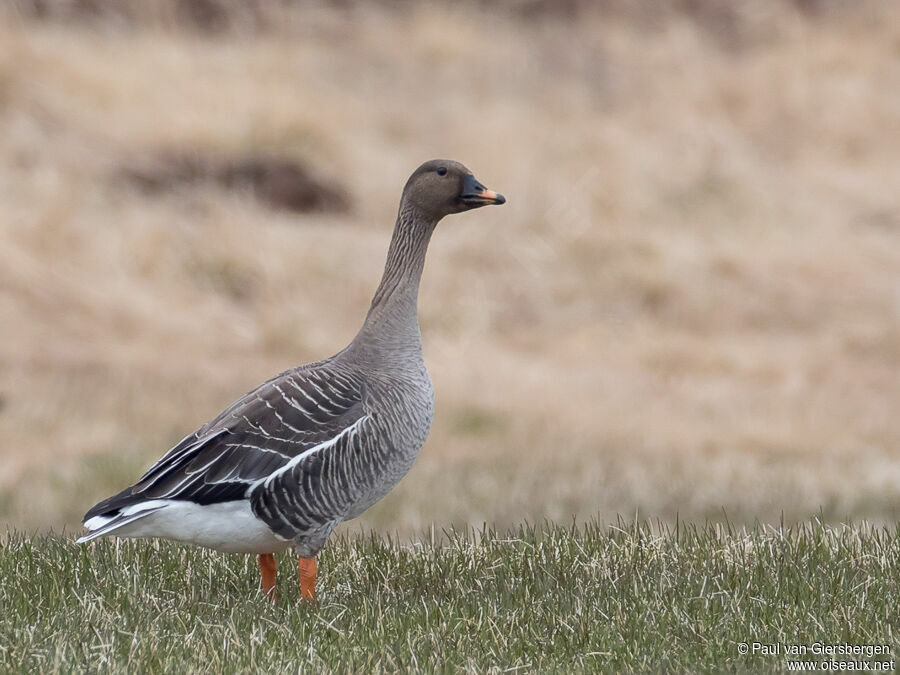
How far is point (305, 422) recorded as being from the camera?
19.9 feet

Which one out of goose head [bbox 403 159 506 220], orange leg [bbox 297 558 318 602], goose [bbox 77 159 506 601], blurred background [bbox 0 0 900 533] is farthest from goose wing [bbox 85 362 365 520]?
blurred background [bbox 0 0 900 533]

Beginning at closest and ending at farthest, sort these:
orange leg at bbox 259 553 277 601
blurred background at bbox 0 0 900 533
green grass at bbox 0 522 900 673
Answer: green grass at bbox 0 522 900 673, orange leg at bbox 259 553 277 601, blurred background at bbox 0 0 900 533

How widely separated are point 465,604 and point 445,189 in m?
2.11

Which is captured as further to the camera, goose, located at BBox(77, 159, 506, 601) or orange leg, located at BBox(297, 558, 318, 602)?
orange leg, located at BBox(297, 558, 318, 602)

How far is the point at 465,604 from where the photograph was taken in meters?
6.00

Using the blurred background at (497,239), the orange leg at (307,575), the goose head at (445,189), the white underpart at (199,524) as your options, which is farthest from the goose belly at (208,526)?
the blurred background at (497,239)

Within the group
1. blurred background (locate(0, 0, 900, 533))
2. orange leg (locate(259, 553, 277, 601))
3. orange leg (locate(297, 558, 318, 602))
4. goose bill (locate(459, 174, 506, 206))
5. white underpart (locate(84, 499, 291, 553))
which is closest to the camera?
white underpart (locate(84, 499, 291, 553))

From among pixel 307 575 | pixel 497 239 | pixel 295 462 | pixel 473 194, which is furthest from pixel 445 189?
pixel 497 239

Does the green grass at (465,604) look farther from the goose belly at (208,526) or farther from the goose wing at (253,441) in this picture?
the goose wing at (253,441)

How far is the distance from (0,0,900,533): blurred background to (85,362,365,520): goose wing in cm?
334

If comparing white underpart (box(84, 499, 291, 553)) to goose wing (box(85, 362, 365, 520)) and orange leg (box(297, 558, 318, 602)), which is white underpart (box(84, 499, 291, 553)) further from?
orange leg (box(297, 558, 318, 602))

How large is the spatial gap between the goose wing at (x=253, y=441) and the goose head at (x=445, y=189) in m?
1.05

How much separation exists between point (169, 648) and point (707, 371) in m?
12.0

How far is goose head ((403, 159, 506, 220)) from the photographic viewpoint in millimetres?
6660
